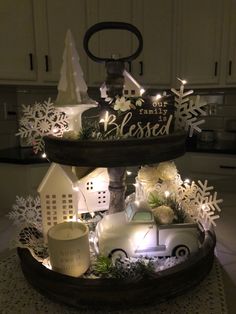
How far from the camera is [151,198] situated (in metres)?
0.78

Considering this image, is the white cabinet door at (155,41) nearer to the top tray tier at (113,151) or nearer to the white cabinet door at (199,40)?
the white cabinet door at (199,40)

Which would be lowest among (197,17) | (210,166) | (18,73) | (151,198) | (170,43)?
(210,166)

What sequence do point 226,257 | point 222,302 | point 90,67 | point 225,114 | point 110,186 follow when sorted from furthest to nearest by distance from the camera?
point 225,114
point 90,67
point 226,257
point 110,186
point 222,302

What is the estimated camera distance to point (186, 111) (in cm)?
75

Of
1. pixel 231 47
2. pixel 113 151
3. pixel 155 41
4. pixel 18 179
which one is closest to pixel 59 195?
pixel 113 151

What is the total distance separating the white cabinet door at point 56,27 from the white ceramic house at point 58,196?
1284 mm

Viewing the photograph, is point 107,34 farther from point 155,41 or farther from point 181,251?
point 181,251

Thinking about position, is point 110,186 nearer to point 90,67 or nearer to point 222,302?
point 222,302

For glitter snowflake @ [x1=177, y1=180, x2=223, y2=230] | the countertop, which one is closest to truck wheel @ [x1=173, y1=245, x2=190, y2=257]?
glitter snowflake @ [x1=177, y1=180, x2=223, y2=230]

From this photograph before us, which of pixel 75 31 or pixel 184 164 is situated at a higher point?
pixel 75 31

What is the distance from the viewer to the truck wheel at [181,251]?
70cm

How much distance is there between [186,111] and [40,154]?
1194 millimetres

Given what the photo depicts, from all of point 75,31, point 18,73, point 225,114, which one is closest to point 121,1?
point 75,31

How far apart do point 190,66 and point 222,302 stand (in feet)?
5.49
